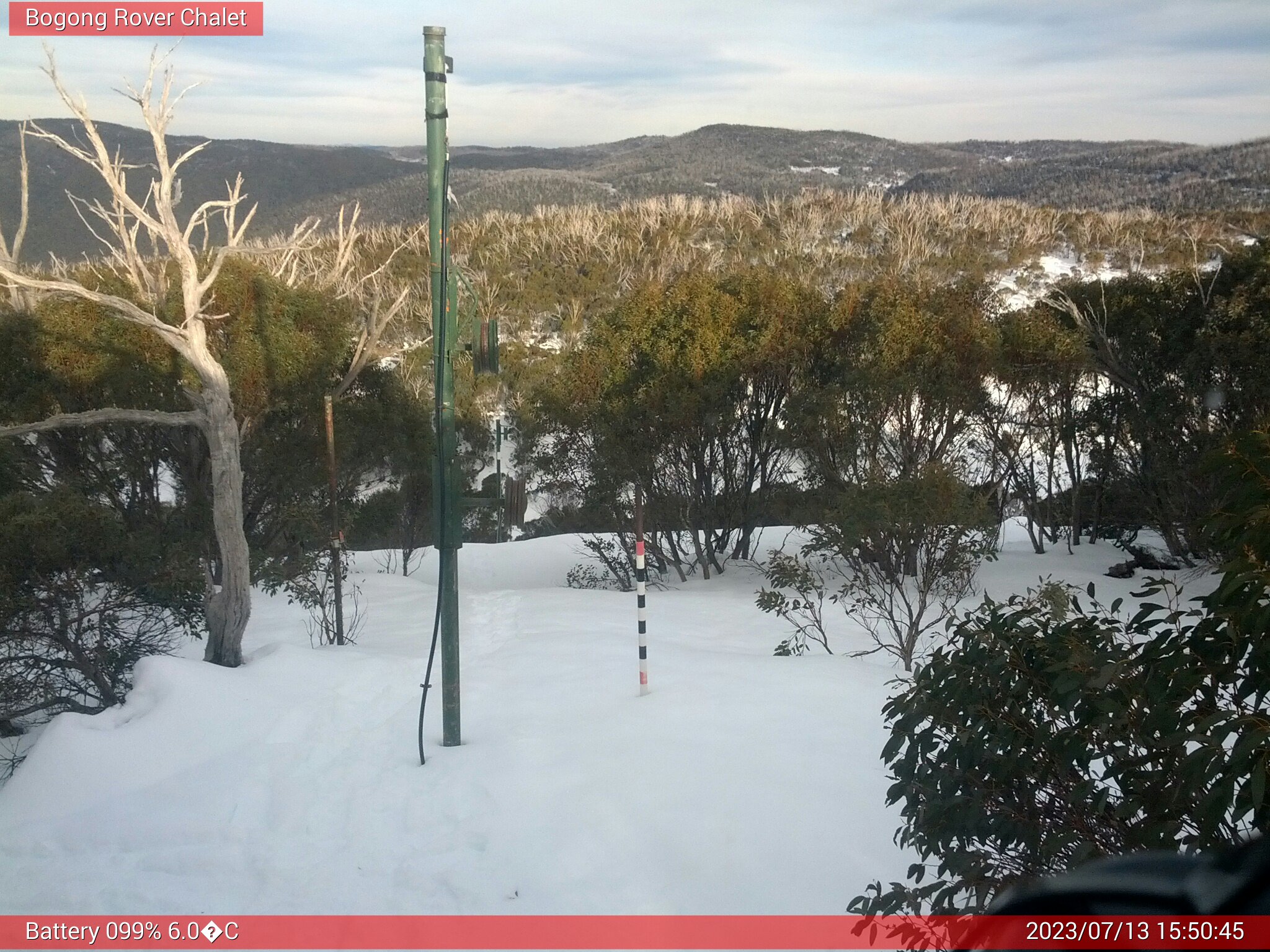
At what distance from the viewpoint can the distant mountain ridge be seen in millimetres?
31656

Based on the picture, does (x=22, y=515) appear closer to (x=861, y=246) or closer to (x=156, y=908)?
(x=156, y=908)

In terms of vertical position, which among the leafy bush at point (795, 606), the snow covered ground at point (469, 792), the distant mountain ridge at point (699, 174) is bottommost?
the leafy bush at point (795, 606)

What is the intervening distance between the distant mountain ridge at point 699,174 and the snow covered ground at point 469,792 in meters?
20.4

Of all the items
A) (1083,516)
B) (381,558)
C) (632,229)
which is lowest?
(381,558)

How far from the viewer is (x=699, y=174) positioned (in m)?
65.2

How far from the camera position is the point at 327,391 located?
13.8m

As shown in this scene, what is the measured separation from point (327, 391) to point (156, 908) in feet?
33.7

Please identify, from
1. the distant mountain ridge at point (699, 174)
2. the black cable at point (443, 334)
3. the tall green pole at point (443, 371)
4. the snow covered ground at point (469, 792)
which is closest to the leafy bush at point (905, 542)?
the snow covered ground at point (469, 792)

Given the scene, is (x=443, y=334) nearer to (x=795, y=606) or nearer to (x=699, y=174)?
(x=795, y=606)

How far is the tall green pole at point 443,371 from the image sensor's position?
5434 millimetres

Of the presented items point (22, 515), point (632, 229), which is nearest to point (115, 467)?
point (22, 515)

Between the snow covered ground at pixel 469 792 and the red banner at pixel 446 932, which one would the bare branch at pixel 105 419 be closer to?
the snow covered ground at pixel 469 792

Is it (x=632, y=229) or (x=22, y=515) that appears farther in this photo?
(x=632, y=229)

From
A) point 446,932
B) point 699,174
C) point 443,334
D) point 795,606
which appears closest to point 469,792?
point 446,932
